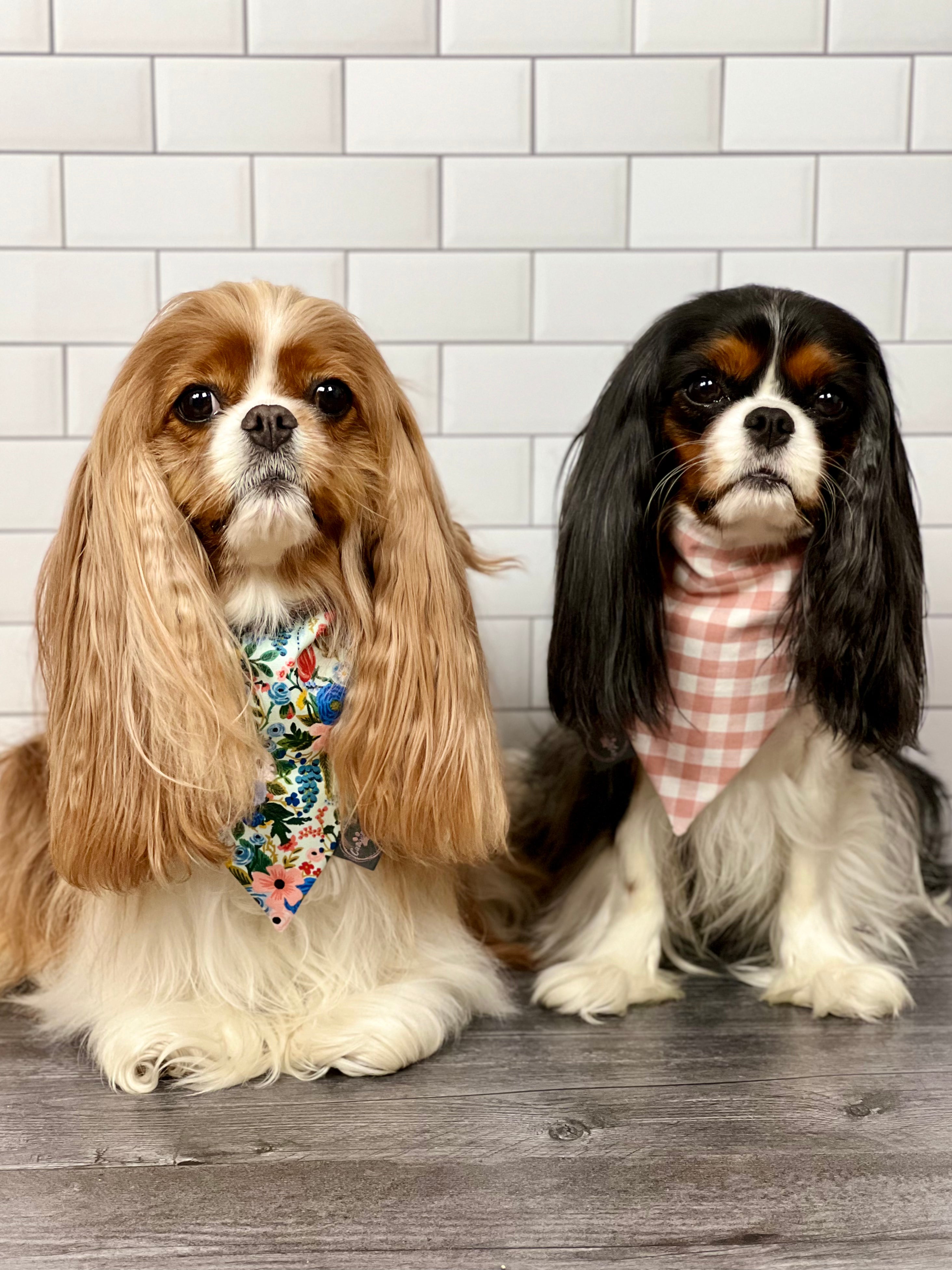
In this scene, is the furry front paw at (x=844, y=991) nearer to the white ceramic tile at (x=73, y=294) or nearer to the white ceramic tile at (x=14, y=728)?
the white ceramic tile at (x=14, y=728)

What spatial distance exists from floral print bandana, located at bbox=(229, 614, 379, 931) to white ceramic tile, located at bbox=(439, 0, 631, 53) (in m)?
1.03

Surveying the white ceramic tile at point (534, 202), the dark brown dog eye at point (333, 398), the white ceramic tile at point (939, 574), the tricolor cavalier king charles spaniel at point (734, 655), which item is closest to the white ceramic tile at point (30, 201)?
the white ceramic tile at point (534, 202)

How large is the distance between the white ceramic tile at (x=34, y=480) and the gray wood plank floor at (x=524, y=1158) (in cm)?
82

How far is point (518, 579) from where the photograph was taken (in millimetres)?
2037

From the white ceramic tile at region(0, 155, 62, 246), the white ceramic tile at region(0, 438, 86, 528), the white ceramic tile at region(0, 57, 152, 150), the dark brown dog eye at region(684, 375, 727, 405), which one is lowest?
the white ceramic tile at region(0, 438, 86, 528)

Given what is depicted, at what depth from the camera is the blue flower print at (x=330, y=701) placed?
4.36 feet

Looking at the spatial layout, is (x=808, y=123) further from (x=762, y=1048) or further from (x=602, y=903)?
(x=762, y=1048)

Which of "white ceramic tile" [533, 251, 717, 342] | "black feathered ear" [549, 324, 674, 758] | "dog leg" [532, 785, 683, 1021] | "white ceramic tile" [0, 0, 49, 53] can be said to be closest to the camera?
"black feathered ear" [549, 324, 674, 758]

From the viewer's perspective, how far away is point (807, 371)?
1.38 m

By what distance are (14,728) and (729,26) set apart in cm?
158

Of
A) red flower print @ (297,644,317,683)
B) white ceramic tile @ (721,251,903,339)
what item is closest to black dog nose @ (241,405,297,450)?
red flower print @ (297,644,317,683)

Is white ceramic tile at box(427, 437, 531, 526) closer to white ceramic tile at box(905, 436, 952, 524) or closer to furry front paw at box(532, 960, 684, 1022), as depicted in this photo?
white ceramic tile at box(905, 436, 952, 524)

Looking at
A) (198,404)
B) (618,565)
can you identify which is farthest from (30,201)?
(618,565)

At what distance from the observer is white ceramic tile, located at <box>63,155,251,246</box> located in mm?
1876
